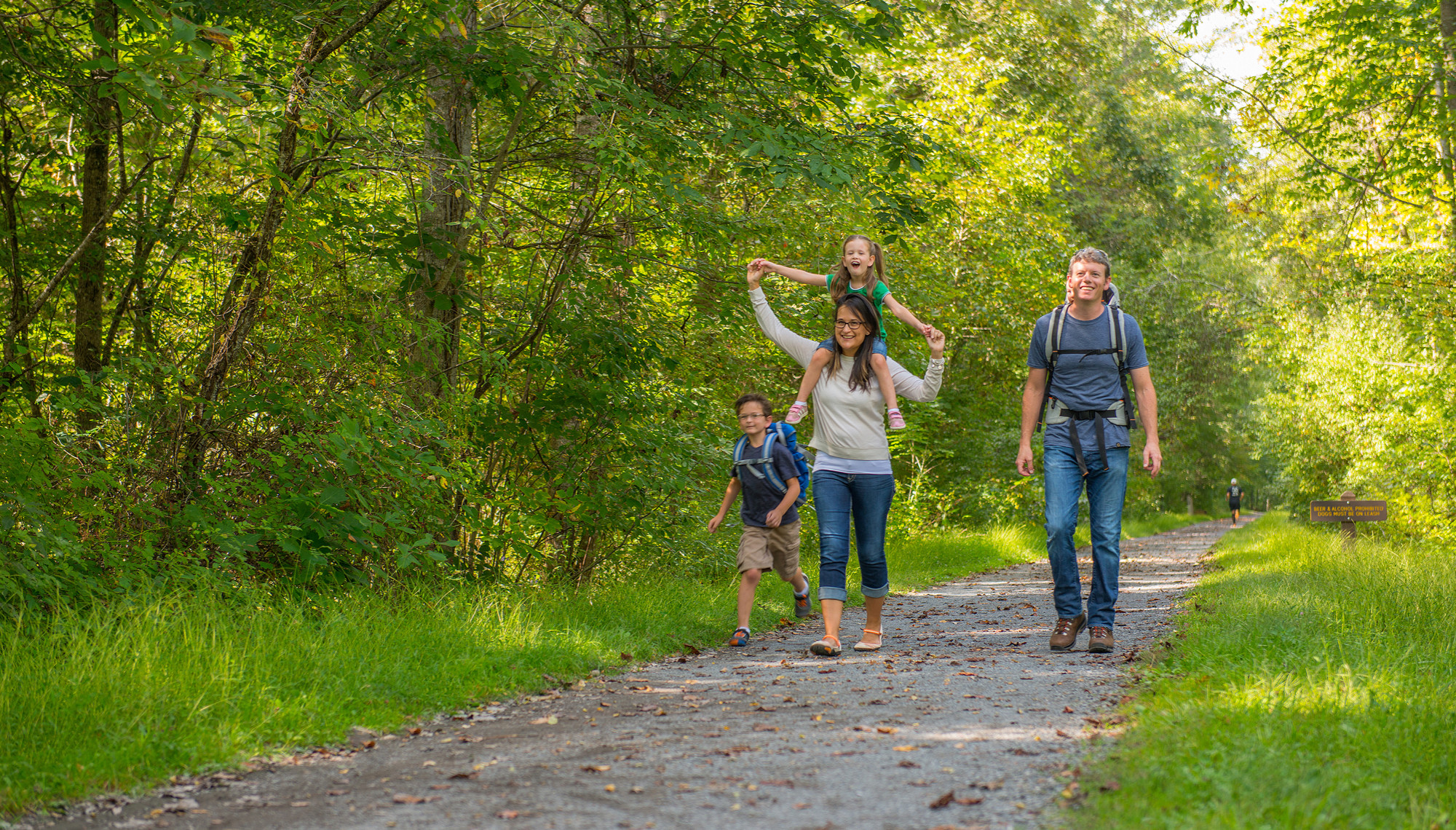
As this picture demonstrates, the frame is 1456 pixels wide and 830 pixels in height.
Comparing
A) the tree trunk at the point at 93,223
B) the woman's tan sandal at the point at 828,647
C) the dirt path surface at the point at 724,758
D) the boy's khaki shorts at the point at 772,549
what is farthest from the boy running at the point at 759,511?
the tree trunk at the point at 93,223

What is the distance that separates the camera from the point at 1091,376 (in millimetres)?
6254

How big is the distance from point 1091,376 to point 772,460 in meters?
2.12

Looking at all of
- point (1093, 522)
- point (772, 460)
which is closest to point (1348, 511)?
point (1093, 522)

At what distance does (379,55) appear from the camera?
7883mm

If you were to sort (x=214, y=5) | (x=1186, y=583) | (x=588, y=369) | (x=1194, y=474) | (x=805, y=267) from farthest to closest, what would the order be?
(x=1194, y=474)
(x=805, y=267)
(x=1186, y=583)
(x=588, y=369)
(x=214, y=5)

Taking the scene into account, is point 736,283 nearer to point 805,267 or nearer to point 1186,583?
point 805,267

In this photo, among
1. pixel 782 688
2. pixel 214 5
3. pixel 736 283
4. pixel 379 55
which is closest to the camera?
pixel 782 688

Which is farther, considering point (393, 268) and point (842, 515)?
point (393, 268)

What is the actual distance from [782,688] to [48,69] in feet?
21.4

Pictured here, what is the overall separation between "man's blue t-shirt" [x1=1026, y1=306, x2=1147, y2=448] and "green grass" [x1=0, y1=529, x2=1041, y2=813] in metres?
2.63

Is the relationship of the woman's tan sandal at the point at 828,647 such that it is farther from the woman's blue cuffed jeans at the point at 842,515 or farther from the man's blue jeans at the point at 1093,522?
the man's blue jeans at the point at 1093,522

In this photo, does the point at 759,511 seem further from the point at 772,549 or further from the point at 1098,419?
the point at 1098,419

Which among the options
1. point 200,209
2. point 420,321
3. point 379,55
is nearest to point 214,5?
point 379,55

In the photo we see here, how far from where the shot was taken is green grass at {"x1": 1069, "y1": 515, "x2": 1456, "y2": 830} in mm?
2924
